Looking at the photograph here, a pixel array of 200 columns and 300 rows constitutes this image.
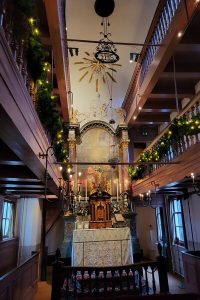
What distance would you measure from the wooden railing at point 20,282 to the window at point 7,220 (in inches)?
68.1

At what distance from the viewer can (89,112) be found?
12.4m

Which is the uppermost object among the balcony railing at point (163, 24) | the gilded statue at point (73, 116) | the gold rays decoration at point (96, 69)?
the gold rays decoration at point (96, 69)

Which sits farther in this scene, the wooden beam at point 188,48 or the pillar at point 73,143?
the pillar at point 73,143

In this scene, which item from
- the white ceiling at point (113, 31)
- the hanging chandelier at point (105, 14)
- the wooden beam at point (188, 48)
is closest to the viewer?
the wooden beam at point (188, 48)

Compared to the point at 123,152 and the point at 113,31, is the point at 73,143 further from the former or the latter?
the point at 113,31

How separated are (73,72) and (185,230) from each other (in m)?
7.94

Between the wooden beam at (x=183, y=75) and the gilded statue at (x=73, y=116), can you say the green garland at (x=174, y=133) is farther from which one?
the gilded statue at (x=73, y=116)

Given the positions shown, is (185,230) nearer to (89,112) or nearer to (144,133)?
(144,133)

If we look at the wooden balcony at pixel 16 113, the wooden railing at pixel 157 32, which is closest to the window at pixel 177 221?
the wooden railing at pixel 157 32

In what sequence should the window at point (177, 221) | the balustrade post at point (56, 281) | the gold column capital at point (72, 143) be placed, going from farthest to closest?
the gold column capital at point (72, 143)
the window at point (177, 221)
the balustrade post at point (56, 281)

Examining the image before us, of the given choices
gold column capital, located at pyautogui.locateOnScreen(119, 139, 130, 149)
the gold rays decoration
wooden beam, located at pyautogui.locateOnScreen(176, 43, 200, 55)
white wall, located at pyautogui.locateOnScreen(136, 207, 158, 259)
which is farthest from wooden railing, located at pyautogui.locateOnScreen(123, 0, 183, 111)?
white wall, located at pyautogui.locateOnScreen(136, 207, 158, 259)

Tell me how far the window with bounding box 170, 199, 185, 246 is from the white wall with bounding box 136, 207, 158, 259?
2403mm

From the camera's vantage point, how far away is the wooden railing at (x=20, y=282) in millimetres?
4419

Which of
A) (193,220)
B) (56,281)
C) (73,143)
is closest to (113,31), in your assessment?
(73,143)
